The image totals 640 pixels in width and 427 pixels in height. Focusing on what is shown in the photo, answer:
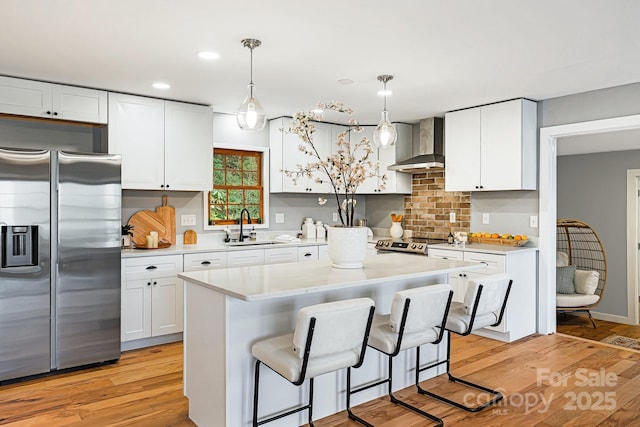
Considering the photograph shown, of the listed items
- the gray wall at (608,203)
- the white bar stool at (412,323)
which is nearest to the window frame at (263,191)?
the white bar stool at (412,323)

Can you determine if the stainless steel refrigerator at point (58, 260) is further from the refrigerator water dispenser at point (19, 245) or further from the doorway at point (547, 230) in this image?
the doorway at point (547, 230)

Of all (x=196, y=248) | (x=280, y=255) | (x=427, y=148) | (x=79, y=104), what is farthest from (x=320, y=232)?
(x=79, y=104)

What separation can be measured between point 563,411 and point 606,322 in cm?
357

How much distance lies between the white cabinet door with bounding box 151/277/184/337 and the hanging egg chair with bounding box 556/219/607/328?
4.23 meters

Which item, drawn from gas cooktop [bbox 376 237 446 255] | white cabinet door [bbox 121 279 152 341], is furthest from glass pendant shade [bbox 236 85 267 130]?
gas cooktop [bbox 376 237 446 255]

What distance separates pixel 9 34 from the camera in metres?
2.88

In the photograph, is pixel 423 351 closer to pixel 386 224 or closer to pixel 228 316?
pixel 228 316

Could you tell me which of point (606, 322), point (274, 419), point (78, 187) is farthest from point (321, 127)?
point (606, 322)

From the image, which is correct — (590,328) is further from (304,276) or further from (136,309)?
(136,309)

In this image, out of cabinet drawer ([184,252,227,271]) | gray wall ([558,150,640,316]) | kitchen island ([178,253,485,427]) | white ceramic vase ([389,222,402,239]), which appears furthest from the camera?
gray wall ([558,150,640,316])

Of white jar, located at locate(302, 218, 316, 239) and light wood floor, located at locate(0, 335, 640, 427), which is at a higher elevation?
white jar, located at locate(302, 218, 316, 239)

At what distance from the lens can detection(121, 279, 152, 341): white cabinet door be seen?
4.11m

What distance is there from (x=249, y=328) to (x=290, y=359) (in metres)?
0.42

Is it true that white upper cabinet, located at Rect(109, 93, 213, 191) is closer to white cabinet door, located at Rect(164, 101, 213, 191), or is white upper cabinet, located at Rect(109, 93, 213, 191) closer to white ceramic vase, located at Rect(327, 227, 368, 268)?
white cabinet door, located at Rect(164, 101, 213, 191)
